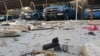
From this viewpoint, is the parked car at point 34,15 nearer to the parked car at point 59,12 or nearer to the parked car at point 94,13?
the parked car at point 59,12

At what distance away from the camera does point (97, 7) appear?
62.6 feet

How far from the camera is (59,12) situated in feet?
62.2

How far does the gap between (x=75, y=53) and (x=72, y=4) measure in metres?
14.0

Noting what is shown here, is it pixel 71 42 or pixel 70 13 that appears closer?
pixel 71 42

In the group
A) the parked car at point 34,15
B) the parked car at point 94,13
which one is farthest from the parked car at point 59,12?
the parked car at point 94,13

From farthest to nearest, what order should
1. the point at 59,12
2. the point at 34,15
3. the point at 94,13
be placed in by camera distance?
the point at 34,15 → the point at 59,12 → the point at 94,13

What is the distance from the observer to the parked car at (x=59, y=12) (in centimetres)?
1895

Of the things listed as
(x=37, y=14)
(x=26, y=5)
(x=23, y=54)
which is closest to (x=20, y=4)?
(x=26, y=5)

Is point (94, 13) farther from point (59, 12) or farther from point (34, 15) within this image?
point (34, 15)

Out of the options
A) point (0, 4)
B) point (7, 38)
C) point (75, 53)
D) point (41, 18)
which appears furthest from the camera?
point (0, 4)

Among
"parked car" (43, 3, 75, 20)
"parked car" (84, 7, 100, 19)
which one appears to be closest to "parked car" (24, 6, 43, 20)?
"parked car" (43, 3, 75, 20)

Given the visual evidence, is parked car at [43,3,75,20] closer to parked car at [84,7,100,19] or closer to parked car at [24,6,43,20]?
parked car at [24,6,43,20]

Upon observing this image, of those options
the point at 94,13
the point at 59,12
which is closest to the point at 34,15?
the point at 59,12

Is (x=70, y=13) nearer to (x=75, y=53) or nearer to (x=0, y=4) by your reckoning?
(x=0, y=4)
